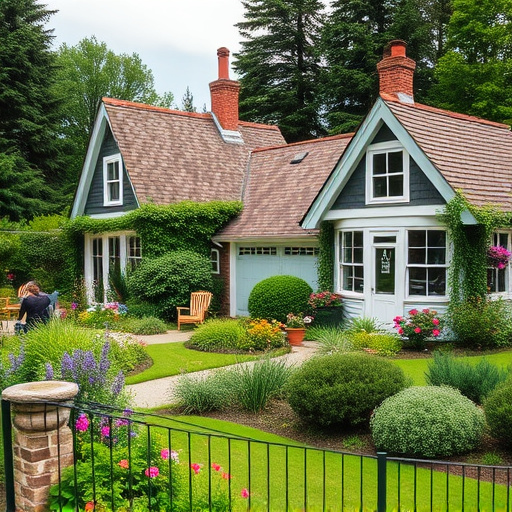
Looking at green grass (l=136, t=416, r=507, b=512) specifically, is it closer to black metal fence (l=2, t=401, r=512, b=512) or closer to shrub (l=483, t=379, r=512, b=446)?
A: black metal fence (l=2, t=401, r=512, b=512)

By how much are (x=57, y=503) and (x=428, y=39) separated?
3326 centimetres

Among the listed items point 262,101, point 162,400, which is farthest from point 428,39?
point 162,400

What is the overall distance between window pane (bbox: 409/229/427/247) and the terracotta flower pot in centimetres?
340

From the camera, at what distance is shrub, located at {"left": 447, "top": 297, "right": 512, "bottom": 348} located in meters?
13.7

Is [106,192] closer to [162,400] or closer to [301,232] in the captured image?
[301,232]

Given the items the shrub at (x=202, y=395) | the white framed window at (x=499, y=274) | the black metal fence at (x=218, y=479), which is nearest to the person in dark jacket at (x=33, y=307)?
the shrub at (x=202, y=395)

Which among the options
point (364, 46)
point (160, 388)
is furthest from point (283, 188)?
point (364, 46)

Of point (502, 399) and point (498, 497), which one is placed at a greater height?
point (502, 399)

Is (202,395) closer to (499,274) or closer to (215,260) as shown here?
(499,274)

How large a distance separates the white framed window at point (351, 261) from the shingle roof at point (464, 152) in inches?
114

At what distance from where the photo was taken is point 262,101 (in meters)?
35.8

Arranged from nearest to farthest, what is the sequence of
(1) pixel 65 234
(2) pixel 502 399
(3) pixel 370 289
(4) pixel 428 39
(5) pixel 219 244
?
1. (2) pixel 502 399
2. (3) pixel 370 289
3. (5) pixel 219 244
4. (1) pixel 65 234
5. (4) pixel 428 39

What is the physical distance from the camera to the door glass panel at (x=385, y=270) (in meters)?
15.3

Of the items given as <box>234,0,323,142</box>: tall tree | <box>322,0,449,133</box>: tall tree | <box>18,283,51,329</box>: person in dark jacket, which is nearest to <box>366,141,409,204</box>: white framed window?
<box>18,283,51,329</box>: person in dark jacket
